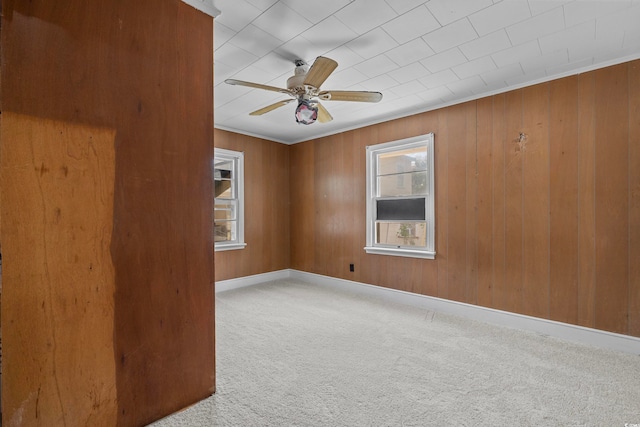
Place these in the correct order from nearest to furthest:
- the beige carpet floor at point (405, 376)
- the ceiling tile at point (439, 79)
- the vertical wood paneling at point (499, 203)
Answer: the beige carpet floor at point (405, 376) → the ceiling tile at point (439, 79) → the vertical wood paneling at point (499, 203)

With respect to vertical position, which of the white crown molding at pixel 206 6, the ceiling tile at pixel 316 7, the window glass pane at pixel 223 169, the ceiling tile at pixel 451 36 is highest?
the ceiling tile at pixel 451 36

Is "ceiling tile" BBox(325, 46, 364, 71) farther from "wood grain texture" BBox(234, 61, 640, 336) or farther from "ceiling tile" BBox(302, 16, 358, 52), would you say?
"wood grain texture" BBox(234, 61, 640, 336)

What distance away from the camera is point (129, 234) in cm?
155

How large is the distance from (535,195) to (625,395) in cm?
169

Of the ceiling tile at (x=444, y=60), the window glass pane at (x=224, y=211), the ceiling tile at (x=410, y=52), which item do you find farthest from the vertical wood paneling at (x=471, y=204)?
the window glass pane at (x=224, y=211)

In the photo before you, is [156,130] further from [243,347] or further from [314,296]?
[314,296]

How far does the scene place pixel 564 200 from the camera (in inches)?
109

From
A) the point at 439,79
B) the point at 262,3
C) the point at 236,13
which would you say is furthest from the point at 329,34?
the point at 439,79

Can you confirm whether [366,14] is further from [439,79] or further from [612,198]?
[612,198]

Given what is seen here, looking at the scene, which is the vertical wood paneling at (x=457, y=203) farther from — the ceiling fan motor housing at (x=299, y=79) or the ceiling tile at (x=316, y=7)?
the ceiling tile at (x=316, y=7)

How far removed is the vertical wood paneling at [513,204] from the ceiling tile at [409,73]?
107 centimetres

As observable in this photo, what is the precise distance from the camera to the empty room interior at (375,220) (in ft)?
4.43

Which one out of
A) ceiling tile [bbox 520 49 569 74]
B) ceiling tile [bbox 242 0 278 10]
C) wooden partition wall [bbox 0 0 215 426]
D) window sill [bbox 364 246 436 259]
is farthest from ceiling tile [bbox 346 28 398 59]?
window sill [bbox 364 246 436 259]

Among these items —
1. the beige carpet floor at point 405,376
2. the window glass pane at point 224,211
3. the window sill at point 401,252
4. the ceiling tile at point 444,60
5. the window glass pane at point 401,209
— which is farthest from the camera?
the window glass pane at point 224,211
